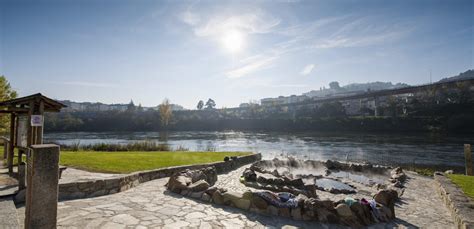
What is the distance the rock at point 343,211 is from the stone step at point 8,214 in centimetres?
567

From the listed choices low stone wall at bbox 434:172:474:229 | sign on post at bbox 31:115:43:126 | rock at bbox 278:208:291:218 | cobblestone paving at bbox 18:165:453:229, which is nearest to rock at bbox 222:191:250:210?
cobblestone paving at bbox 18:165:453:229

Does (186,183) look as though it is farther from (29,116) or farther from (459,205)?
(459,205)

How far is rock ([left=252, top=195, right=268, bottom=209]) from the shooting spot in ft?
18.7

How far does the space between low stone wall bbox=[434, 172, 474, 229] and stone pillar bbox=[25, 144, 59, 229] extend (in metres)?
6.74

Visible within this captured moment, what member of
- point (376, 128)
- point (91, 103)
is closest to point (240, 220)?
point (376, 128)

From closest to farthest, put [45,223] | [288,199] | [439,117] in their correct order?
[45,223] → [288,199] → [439,117]

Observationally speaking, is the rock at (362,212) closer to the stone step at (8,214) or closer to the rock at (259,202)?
the rock at (259,202)

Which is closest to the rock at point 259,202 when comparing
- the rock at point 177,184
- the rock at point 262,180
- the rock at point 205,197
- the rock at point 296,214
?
the rock at point 296,214

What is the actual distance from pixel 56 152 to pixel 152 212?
238cm

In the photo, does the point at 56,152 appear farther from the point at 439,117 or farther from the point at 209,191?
the point at 439,117

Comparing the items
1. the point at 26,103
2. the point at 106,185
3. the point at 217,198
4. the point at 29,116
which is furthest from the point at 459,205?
the point at 26,103

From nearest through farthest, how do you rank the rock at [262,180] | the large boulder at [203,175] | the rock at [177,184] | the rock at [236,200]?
1. the rock at [236,200]
2. the rock at [177,184]
3. the large boulder at [203,175]
4. the rock at [262,180]

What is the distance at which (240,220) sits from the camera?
5.14m

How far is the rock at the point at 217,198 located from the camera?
6.16 m
